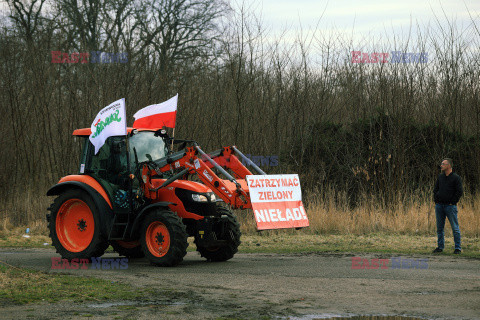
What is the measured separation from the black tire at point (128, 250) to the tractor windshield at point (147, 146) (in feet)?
5.90

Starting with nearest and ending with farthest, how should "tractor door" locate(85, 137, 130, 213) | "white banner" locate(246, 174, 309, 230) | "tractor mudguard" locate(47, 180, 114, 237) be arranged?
"white banner" locate(246, 174, 309, 230) → "tractor mudguard" locate(47, 180, 114, 237) → "tractor door" locate(85, 137, 130, 213)

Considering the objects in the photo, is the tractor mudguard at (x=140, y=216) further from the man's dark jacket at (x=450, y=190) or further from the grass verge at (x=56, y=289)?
the man's dark jacket at (x=450, y=190)

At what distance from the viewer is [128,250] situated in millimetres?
13219

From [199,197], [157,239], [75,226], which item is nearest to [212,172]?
[199,197]

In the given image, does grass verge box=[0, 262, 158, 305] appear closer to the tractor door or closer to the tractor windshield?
the tractor door

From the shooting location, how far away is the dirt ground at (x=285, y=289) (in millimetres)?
7684

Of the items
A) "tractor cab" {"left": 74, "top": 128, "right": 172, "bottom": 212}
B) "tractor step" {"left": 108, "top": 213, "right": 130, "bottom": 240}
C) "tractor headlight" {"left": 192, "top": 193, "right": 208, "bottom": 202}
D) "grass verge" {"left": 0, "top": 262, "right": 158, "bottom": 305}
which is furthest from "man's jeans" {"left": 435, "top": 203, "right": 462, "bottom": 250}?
"grass verge" {"left": 0, "top": 262, "right": 158, "bottom": 305}

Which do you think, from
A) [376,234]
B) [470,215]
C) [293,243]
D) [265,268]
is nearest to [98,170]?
[265,268]

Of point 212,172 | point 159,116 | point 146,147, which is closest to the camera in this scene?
point 212,172

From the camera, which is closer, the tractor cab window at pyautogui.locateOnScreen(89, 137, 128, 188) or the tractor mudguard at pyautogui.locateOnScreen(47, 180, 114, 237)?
the tractor mudguard at pyautogui.locateOnScreen(47, 180, 114, 237)

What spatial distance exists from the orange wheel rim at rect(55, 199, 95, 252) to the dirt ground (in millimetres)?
608

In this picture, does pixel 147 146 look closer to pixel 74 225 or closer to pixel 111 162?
pixel 111 162

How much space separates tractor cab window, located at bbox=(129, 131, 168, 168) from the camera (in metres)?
12.5

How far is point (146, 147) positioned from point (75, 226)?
1989 millimetres
